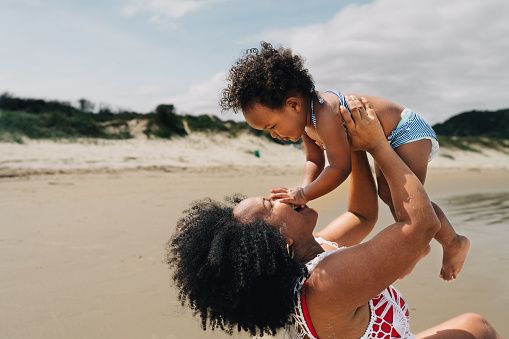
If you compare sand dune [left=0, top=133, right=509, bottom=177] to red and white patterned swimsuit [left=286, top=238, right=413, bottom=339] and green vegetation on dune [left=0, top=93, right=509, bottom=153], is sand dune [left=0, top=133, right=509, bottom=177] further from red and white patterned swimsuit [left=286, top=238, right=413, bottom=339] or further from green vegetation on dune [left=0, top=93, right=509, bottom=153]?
red and white patterned swimsuit [left=286, top=238, right=413, bottom=339]

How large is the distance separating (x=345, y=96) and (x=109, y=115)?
16.4m

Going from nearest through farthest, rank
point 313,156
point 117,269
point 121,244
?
point 313,156 < point 117,269 < point 121,244

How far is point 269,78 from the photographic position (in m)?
2.46

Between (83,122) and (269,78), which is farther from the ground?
(83,122)

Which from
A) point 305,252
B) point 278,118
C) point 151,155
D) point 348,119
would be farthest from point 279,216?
point 151,155

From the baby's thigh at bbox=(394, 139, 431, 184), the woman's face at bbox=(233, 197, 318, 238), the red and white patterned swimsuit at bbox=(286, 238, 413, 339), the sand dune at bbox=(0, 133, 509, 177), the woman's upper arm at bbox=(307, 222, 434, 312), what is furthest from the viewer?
the sand dune at bbox=(0, 133, 509, 177)

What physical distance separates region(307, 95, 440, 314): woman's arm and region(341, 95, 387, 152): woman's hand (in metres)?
0.30

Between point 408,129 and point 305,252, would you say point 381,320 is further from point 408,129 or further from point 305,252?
point 408,129

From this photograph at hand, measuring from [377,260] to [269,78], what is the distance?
137cm

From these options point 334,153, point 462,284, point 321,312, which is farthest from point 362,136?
point 462,284

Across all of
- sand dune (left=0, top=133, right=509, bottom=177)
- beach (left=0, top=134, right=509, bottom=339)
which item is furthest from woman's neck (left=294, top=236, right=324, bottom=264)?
sand dune (left=0, top=133, right=509, bottom=177)

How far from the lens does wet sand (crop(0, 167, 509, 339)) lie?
266 centimetres

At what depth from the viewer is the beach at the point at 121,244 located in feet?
8.95

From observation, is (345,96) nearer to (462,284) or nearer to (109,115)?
(462,284)
